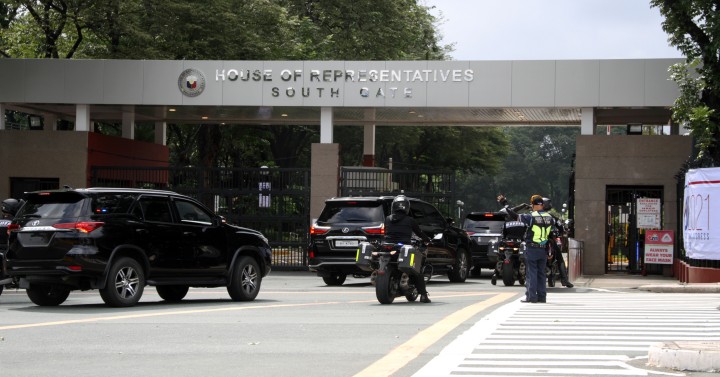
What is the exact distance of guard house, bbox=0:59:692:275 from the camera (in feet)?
107

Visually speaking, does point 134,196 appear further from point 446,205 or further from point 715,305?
point 446,205

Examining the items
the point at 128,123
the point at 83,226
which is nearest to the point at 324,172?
the point at 128,123

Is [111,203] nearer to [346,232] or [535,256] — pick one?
[535,256]

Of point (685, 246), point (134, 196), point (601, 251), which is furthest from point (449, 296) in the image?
point (601, 251)

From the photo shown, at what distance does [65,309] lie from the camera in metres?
17.5

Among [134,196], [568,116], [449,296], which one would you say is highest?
[568,116]

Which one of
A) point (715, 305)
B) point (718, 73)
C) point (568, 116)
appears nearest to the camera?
Result: point (715, 305)

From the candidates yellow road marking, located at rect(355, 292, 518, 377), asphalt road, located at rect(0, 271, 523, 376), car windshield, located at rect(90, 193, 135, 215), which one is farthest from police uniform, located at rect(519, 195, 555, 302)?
car windshield, located at rect(90, 193, 135, 215)

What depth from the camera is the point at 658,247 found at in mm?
31547

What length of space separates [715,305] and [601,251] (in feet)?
46.2

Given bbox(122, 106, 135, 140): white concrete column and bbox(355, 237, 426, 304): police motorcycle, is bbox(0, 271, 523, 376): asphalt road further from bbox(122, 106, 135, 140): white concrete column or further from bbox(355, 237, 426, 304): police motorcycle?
bbox(122, 106, 135, 140): white concrete column

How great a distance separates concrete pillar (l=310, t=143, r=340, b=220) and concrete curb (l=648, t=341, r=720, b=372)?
2441 cm

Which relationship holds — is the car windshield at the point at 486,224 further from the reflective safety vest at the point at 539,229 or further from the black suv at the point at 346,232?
the reflective safety vest at the point at 539,229

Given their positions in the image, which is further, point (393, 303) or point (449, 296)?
point (449, 296)
